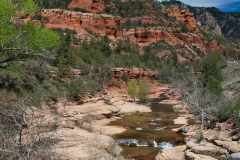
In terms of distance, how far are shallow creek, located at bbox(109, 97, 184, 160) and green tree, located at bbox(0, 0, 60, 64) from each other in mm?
10144

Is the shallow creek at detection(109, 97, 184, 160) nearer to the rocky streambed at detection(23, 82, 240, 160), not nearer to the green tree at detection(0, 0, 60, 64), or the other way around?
the rocky streambed at detection(23, 82, 240, 160)

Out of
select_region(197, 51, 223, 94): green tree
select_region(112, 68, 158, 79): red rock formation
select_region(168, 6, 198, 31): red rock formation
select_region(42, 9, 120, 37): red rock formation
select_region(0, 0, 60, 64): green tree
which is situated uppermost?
select_region(168, 6, 198, 31): red rock formation

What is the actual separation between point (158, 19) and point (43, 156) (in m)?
118

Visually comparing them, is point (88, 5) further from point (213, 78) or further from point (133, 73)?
point (213, 78)

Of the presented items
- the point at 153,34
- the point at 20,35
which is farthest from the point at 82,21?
the point at 20,35

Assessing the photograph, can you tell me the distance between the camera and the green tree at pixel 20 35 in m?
12.0

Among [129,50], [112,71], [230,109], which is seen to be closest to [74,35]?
[129,50]

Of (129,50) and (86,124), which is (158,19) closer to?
(129,50)

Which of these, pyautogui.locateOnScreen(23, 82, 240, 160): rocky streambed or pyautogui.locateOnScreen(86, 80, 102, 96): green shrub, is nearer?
pyautogui.locateOnScreen(23, 82, 240, 160): rocky streambed

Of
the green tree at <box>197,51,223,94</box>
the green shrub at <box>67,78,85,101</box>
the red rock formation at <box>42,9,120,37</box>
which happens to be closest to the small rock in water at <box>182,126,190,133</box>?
the green tree at <box>197,51,223,94</box>

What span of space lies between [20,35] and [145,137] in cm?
1531

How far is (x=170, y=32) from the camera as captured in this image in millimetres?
116875

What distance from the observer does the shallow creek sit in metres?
19.4

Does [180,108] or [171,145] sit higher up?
[171,145]
